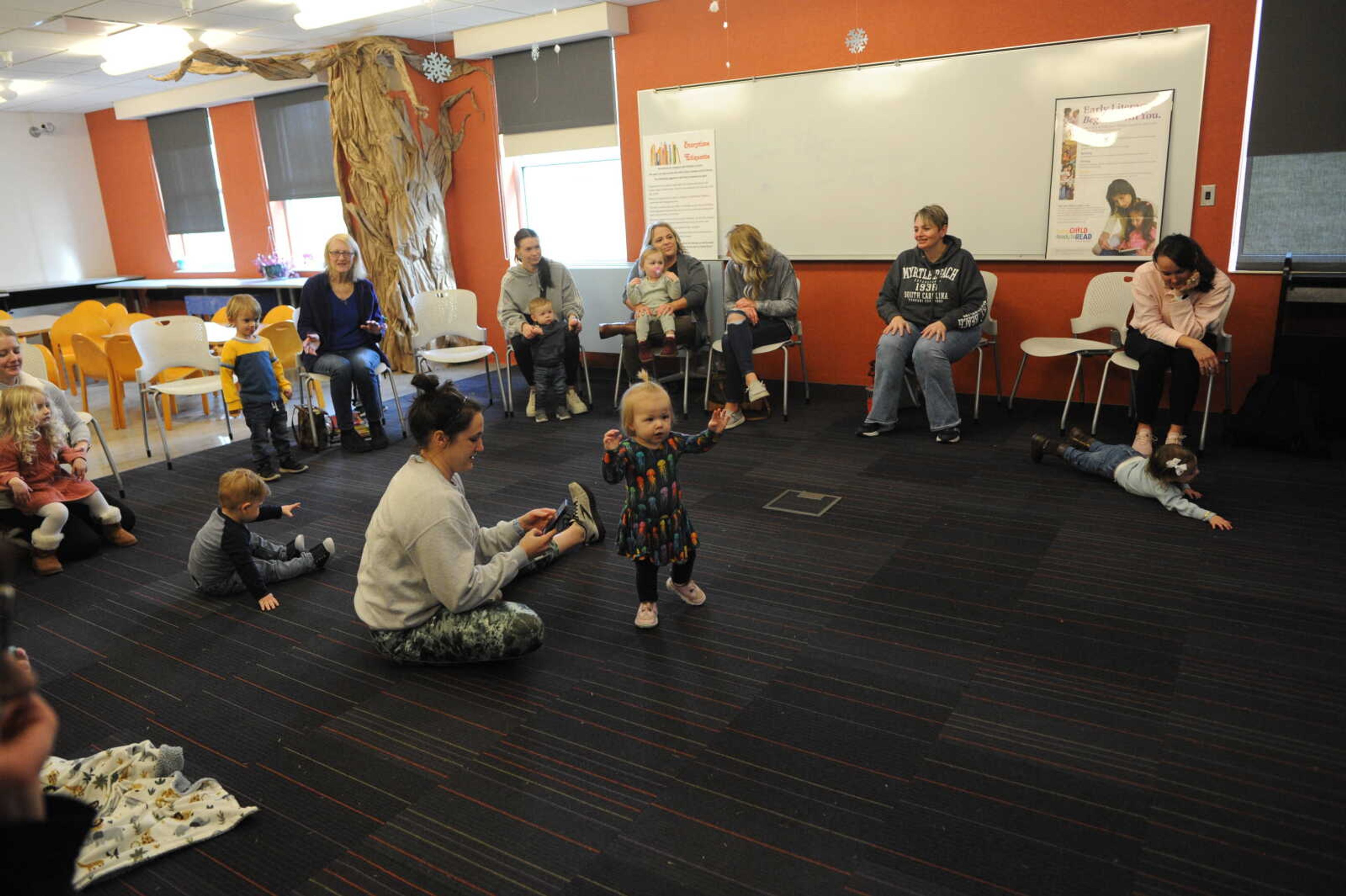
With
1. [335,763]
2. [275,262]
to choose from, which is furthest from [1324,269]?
[275,262]

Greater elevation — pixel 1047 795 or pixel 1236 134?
pixel 1236 134

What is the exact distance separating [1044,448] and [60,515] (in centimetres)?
471

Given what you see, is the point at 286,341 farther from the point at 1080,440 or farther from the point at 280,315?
the point at 1080,440

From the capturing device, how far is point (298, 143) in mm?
9000

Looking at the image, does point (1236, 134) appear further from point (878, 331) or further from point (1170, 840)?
point (1170, 840)

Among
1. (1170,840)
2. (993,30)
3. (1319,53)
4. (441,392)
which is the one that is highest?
(993,30)

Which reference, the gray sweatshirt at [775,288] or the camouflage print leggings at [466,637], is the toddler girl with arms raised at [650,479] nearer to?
the camouflage print leggings at [466,637]

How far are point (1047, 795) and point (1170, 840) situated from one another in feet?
0.87

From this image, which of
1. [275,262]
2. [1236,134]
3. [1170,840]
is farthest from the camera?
[275,262]

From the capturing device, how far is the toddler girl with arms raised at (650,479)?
9.43ft

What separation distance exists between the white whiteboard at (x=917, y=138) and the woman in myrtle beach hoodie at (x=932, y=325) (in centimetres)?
55

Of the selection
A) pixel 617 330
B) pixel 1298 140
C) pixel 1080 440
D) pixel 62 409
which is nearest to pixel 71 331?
pixel 62 409

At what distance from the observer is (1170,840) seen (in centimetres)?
197

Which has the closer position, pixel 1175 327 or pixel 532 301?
pixel 1175 327
